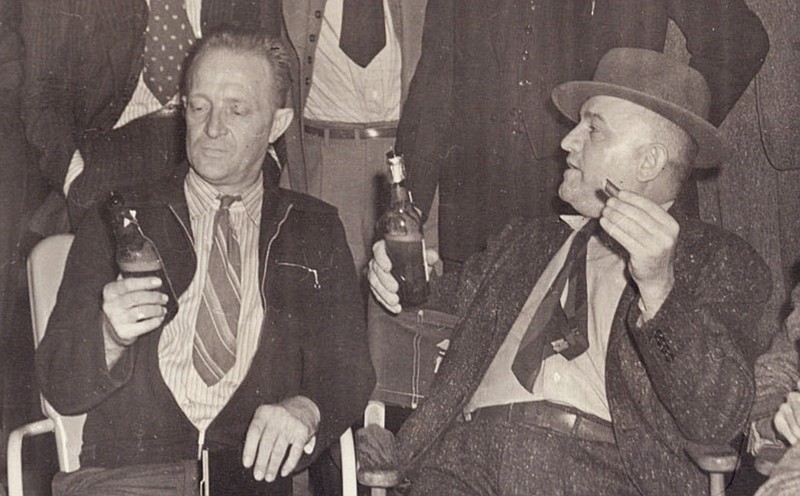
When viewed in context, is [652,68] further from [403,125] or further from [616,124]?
[403,125]

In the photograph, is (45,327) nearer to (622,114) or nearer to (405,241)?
(405,241)

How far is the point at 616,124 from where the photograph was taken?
2.73 metres

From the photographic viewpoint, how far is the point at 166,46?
9.73 feet

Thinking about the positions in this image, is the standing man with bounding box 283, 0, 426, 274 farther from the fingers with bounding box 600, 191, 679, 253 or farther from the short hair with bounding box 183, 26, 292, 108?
the fingers with bounding box 600, 191, 679, 253

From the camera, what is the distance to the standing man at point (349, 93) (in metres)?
3.15

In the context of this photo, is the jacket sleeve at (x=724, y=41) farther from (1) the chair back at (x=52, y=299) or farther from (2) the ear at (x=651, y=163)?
(1) the chair back at (x=52, y=299)

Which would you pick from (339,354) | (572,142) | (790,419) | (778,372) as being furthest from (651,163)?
(339,354)

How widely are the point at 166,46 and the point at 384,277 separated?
79 centimetres

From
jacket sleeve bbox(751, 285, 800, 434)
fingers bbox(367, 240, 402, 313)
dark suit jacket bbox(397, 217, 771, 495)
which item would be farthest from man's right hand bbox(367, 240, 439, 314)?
jacket sleeve bbox(751, 285, 800, 434)

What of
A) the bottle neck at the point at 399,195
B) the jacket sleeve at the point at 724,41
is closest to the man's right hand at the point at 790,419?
the jacket sleeve at the point at 724,41

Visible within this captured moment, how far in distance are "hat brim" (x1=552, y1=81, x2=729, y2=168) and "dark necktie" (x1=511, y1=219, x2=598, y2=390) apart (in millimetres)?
283

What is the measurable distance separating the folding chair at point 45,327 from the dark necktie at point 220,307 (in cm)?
30

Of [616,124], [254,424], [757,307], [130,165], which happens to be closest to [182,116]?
[130,165]

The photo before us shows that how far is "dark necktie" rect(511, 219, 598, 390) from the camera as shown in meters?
2.70
